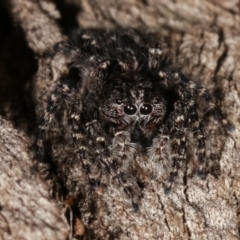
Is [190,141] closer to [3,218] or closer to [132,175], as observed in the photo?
[132,175]

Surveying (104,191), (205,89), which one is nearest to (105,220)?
(104,191)

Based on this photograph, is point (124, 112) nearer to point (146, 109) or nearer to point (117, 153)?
point (146, 109)

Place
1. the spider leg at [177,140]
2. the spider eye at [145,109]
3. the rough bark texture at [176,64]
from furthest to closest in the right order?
the spider eye at [145,109] < the spider leg at [177,140] < the rough bark texture at [176,64]

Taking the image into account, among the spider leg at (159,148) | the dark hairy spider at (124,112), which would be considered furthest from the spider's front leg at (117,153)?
the spider leg at (159,148)

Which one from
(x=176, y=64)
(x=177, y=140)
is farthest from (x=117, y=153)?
(x=176, y=64)

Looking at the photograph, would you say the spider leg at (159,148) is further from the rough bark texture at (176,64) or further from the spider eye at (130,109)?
the spider eye at (130,109)

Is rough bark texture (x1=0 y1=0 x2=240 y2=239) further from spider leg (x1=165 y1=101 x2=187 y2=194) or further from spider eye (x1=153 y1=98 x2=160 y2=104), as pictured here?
spider eye (x1=153 y1=98 x2=160 y2=104)

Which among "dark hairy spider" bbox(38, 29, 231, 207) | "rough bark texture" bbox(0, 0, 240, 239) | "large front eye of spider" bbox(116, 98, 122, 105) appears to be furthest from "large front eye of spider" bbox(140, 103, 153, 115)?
"rough bark texture" bbox(0, 0, 240, 239)
